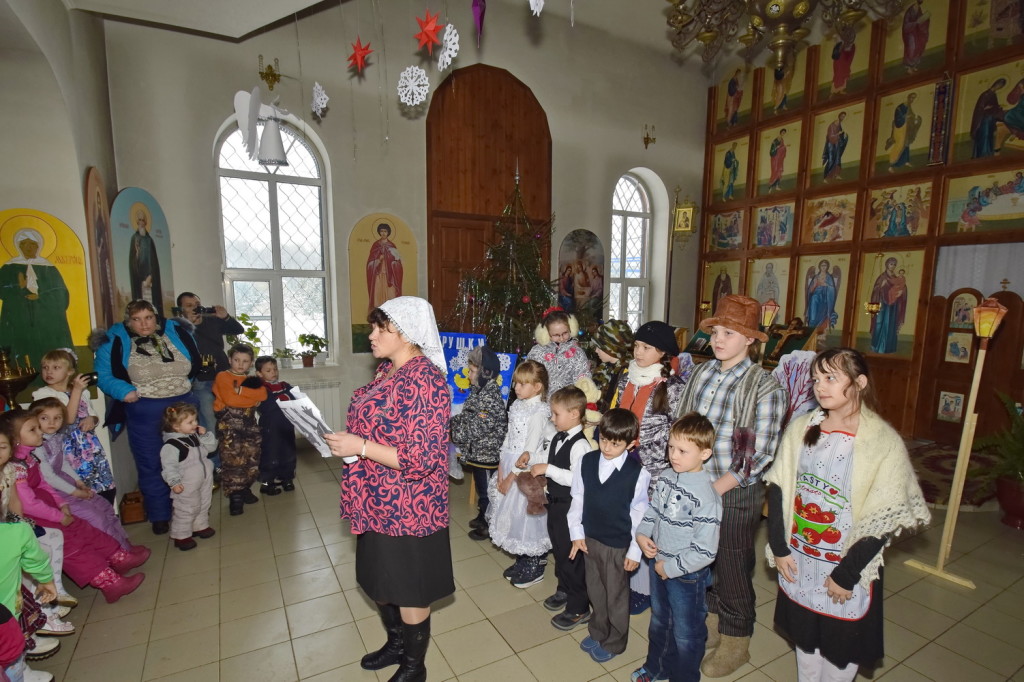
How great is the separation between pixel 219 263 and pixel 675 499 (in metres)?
5.93

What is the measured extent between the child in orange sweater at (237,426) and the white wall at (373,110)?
181 cm

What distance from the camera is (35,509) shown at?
9.54ft

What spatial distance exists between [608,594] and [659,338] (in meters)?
1.43

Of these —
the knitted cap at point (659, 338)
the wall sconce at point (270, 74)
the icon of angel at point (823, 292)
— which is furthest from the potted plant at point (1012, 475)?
the wall sconce at point (270, 74)

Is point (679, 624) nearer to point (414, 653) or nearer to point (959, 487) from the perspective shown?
point (414, 653)

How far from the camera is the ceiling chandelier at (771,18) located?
347cm

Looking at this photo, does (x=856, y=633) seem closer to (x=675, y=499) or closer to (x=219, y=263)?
(x=675, y=499)

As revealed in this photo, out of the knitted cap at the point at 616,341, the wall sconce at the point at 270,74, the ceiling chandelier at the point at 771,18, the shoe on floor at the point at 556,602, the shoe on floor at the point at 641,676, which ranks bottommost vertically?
the shoe on floor at the point at 556,602

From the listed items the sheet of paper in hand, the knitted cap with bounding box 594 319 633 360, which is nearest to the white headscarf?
the sheet of paper in hand

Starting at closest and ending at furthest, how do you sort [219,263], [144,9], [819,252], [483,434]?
[483,434] < [144,9] < [219,263] < [819,252]

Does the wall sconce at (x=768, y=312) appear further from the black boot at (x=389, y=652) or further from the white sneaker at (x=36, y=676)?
the white sneaker at (x=36, y=676)

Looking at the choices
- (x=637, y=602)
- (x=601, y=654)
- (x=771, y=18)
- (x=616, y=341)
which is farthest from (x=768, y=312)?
(x=601, y=654)

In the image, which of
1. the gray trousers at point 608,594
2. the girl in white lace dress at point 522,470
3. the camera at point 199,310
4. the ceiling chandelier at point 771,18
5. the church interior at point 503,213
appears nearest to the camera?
the gray trousers at point 608,594

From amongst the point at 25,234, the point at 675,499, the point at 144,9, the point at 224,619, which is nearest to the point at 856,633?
the point at 675,499
